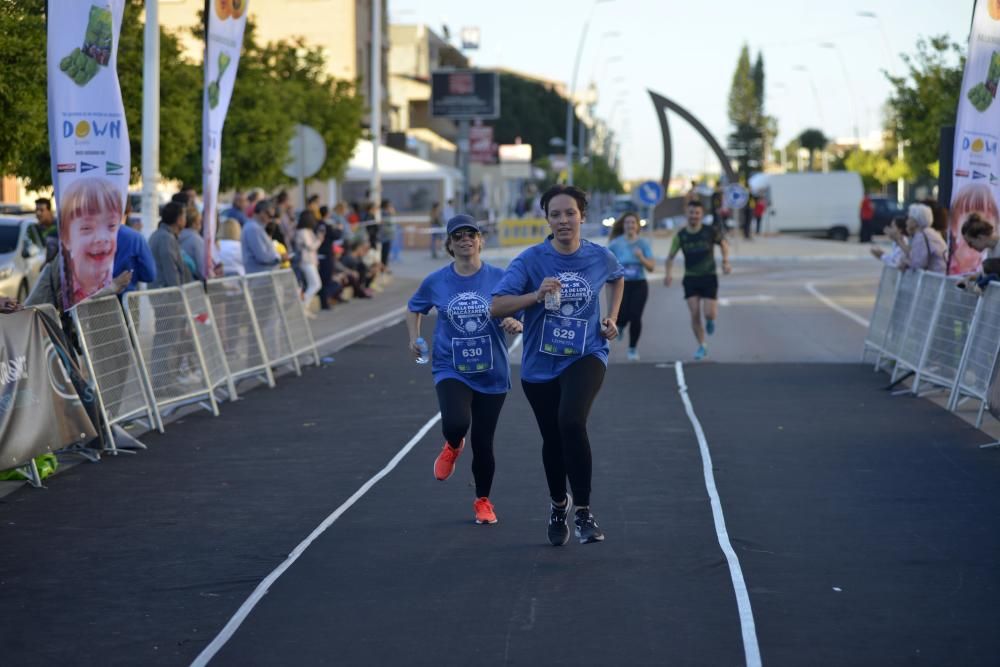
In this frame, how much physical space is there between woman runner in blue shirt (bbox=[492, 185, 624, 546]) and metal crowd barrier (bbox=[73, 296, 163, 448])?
4.50m

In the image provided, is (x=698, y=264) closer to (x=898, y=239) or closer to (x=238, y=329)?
(x=898, y=239)

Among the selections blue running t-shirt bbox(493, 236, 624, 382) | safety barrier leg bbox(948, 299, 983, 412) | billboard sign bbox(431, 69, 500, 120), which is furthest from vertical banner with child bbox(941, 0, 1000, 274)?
billboard sign bbox(431, 69, 500, 120)

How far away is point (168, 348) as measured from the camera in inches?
532

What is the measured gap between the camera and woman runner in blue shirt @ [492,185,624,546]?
8.02 metres

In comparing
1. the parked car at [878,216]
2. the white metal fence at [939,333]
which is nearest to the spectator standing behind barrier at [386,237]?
the white metal fence at [939,333]

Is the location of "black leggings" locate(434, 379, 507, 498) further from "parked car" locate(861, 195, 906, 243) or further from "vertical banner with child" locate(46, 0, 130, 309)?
"parked car" locate(861, 195, 906, 243)

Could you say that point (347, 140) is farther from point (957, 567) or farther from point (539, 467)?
point (957, 567)

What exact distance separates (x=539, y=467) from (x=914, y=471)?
240cm

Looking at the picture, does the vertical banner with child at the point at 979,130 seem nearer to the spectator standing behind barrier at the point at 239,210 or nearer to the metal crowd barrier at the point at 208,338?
the metal crowd barrier at the point at 208,338

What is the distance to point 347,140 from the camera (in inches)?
1580

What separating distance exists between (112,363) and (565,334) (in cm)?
514

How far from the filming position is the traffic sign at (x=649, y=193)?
43.7m

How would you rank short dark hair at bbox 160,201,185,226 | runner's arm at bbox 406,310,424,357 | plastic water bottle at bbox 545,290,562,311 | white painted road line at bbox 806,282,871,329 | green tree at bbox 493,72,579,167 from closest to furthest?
plastic water bottle at bbox 545,290,562,311, runner's arm at bbox 406,310,424,357, short dark hair at bbox 160,201,185,226, white painted road line at bbox 806,282,871,329, green tree at bbox 493,72,579,167

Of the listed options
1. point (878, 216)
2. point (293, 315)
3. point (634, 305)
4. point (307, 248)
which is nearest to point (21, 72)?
point (293, 315)
